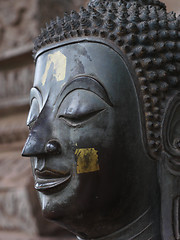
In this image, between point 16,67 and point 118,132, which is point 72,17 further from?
point 16,67

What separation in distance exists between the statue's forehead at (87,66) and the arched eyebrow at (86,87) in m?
0.01

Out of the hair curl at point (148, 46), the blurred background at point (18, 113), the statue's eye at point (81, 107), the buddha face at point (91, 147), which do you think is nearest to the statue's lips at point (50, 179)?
the buddha face at point (91, 147)

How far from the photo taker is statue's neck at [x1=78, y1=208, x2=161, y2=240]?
1294 millimetres

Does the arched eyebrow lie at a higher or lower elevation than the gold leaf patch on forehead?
lower

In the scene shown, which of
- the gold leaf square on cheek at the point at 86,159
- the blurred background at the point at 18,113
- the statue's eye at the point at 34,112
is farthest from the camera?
the blurred background at the point at 18,113

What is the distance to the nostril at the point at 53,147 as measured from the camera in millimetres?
1227

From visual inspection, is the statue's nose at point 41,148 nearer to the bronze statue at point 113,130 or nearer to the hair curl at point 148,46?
the bronze statue at point 113,130

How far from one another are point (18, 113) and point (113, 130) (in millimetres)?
1544

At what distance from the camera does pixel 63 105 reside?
1.27 metres

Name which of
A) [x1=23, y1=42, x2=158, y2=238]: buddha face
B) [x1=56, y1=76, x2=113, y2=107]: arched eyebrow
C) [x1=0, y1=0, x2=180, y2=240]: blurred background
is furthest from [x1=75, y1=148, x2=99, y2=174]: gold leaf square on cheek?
[x1=0, y1=0, x2=180, y2=240]: blurred background

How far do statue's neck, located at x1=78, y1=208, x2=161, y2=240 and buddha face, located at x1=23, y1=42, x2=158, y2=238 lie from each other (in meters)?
0.02

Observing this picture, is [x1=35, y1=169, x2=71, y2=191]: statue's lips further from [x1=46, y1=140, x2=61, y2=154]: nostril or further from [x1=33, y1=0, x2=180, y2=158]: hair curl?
[x1=33, y1=0, x2=180, y2=158]: hair curl


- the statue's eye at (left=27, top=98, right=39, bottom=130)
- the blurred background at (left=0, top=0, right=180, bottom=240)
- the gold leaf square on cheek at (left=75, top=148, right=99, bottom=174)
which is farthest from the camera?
the blurred background at (left=0, top=0, right=180, bottom=240)

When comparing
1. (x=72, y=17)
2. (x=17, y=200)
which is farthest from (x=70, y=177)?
(x=17, y=200)
